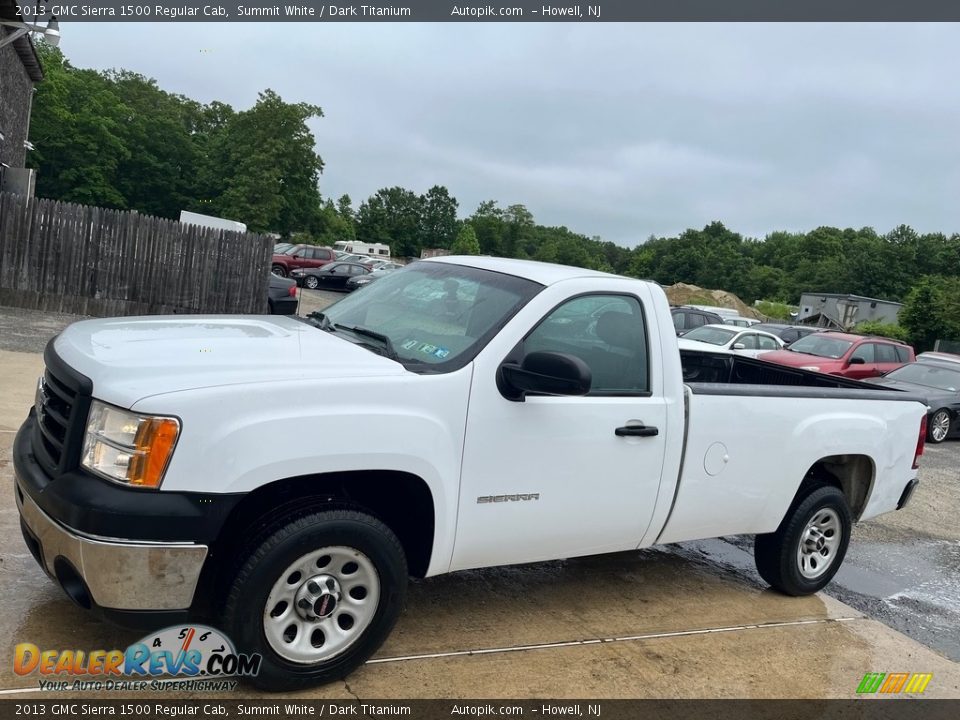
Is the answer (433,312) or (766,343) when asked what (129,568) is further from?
(766,343)

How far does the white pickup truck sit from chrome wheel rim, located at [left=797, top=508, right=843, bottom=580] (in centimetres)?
22

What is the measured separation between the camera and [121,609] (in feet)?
10.0

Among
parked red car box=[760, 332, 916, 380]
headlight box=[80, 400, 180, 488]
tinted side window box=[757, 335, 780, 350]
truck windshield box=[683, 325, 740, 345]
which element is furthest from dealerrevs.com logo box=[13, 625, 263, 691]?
tinted side window box=[757, 335, 780, 350]

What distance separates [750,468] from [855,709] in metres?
1.37

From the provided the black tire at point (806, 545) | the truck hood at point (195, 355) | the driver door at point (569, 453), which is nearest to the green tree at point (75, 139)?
the truck hood at point (195, 355)

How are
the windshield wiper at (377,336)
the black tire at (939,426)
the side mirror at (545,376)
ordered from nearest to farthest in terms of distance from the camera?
the side mirror at (545,376) → the windshield wiper at (377,336) → the black tire at (939,426)

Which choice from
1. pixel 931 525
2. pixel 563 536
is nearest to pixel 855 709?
pixel 563 536

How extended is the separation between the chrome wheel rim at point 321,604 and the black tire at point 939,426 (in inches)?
522

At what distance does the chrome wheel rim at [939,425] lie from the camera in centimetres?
Answer: 1401

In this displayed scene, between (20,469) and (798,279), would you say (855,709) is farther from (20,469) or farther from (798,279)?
(798,279)

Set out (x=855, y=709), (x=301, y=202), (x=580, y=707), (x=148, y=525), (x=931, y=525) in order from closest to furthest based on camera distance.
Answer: (x=148, y=525)
(x=580, y=707)
(x=855, y=709)
(x=931, y=525)
(x=301, y=202)

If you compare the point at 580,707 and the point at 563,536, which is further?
the point at 563,536

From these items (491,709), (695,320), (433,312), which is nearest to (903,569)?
(491,709)

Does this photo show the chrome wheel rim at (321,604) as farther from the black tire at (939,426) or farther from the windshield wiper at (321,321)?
the black tire at (939,426)
